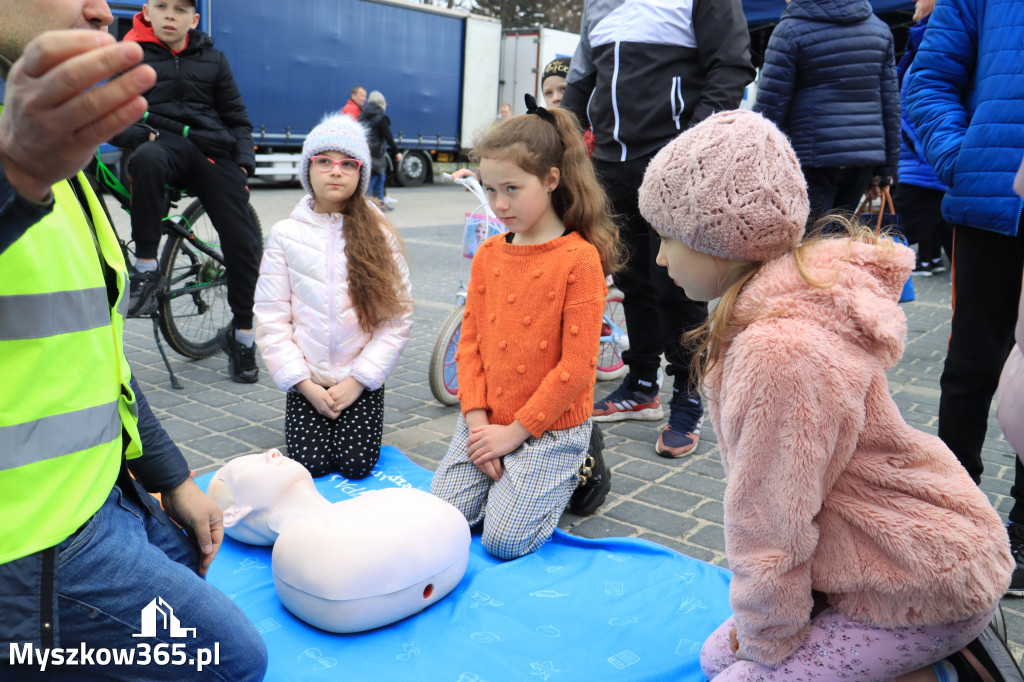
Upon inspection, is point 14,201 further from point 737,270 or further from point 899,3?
point 899,3

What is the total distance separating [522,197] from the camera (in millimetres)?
2920

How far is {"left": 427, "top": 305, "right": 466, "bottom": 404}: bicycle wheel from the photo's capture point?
4258 mm

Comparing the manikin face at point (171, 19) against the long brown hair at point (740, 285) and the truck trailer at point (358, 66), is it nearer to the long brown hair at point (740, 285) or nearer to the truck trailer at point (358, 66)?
the long brown hair at point (740, 285)

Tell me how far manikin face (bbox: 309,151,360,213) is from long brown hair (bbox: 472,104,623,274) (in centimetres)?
69

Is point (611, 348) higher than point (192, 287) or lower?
lower

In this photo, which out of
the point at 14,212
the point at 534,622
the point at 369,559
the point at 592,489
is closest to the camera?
the point at 14,212

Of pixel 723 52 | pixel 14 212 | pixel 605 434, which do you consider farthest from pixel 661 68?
pixel 14 212

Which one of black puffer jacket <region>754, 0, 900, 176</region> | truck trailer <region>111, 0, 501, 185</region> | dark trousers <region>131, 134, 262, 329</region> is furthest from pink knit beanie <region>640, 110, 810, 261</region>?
truck trailer <region>111, 0, 501, 185</region>

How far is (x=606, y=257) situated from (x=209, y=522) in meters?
1.75

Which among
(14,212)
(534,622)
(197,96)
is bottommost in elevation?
(534,622)

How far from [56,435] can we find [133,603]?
35cm

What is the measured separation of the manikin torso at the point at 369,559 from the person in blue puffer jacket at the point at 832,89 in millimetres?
2891

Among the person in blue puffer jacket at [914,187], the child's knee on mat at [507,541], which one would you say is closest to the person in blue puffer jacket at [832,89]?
the person in blue puffer jacket at [914,187]

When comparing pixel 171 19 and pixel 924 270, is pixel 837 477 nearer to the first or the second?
pixel 171 19
